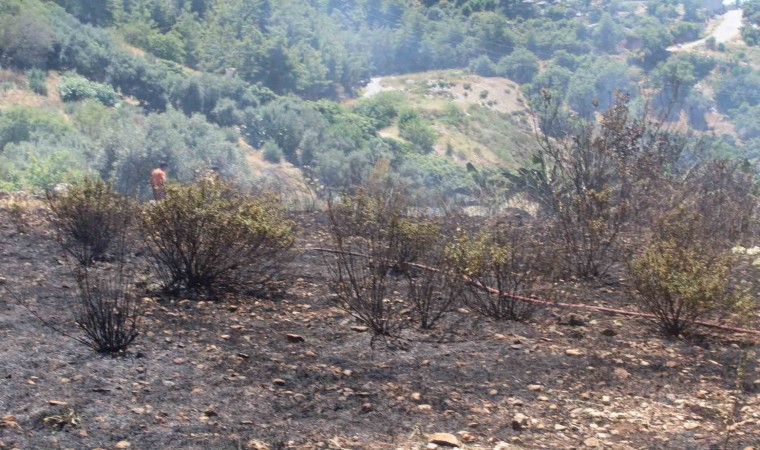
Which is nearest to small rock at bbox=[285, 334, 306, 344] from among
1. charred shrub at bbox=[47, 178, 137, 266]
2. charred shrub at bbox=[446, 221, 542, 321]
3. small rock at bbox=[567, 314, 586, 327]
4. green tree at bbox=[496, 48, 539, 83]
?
charred shrub at bbox=[446, 221, 542, 321]

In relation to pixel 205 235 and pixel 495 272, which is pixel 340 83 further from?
pixel 495 272

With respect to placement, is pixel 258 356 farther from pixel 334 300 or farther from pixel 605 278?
pixel 605 278

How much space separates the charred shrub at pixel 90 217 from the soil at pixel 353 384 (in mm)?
1696

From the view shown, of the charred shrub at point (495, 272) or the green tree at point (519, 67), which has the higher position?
the charred shrub at point (495, 272)

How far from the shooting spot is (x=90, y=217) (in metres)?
8.08

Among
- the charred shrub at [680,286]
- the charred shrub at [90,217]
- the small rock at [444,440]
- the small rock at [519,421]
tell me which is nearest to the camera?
the small rock at [444,440]

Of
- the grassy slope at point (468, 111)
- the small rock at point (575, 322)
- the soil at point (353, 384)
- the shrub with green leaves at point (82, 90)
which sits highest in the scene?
the soil at point (353, 384)

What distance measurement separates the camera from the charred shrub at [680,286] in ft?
18.2

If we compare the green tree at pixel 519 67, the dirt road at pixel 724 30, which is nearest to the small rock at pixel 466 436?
the green tree at pixel 519 67

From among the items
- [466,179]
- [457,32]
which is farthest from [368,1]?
[466,179]

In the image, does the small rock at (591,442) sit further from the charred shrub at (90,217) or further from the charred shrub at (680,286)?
the charred shrub at (90,217)

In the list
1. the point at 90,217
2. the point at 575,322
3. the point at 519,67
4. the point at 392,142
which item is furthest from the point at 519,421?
the point at 519,67

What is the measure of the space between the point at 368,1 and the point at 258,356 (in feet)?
246

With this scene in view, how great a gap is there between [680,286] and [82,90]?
3014 centimetres
